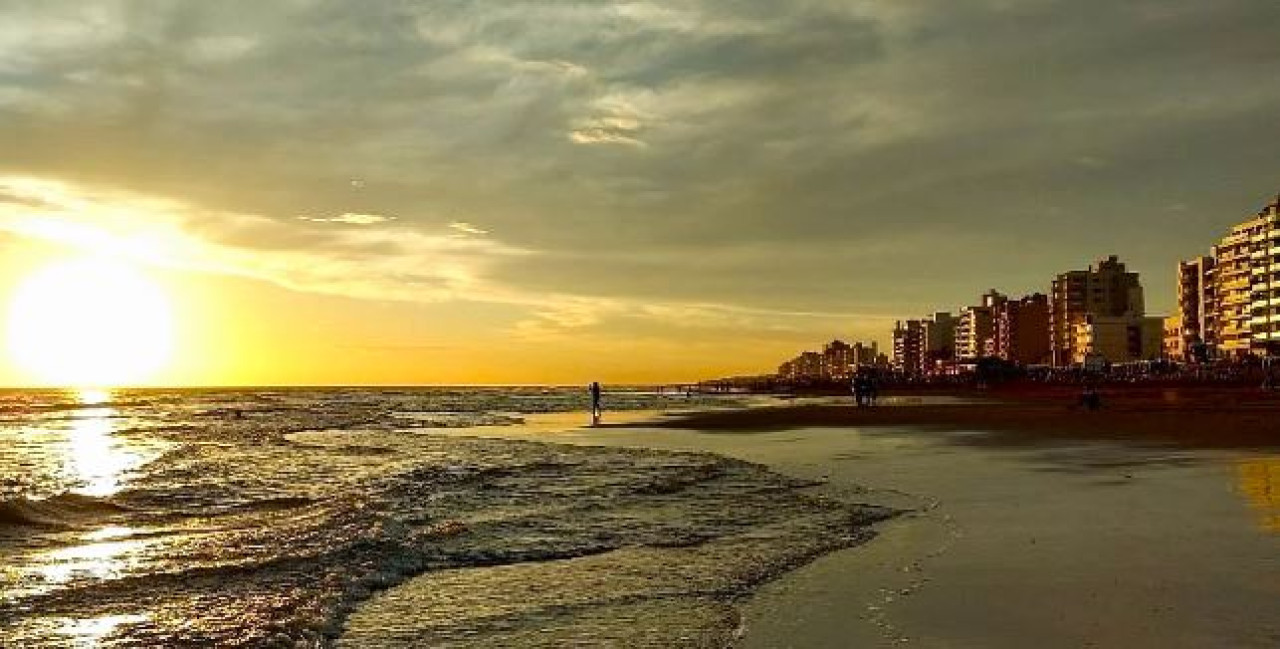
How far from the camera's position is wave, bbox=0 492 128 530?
19.8m

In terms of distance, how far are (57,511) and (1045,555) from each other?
20.5 m

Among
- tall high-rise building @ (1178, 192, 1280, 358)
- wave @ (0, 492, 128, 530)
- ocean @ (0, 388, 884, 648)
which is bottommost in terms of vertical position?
wave @ (0, 492, 128, 530)

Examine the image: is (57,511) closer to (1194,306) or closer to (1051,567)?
(1051,567)

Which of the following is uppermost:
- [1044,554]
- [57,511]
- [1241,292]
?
[1241,292]

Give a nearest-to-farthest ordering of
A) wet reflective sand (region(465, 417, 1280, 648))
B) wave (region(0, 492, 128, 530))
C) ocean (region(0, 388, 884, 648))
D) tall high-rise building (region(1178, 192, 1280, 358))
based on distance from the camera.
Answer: wet reflective sand (region(465, 417, 1280, 648)), ocean (region(0, 388, 884, 648)), wave (region(0, 492, 128, 530)), tall high-rise building (region(1178, 192, 1280, 358))

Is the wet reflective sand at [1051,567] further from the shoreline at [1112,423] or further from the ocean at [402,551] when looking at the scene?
the shoreline at [1112,423]

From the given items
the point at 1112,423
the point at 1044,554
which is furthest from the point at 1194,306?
the point at 1044,554

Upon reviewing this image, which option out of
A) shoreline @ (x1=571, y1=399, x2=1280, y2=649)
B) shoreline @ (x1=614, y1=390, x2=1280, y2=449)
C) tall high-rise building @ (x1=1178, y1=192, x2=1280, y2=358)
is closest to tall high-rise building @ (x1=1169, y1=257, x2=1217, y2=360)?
tall high-rise building @ (x1=1178, y1=192, x2=1280, y2=358)

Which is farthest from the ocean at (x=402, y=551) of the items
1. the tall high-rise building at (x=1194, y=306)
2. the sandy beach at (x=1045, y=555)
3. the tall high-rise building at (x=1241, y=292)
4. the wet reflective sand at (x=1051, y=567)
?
the tall high-rise building at (x=1194, y=306)

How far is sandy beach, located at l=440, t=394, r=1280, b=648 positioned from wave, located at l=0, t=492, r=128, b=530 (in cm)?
1606

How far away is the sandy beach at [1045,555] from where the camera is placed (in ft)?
29.6

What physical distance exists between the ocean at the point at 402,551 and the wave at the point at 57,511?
0.08m

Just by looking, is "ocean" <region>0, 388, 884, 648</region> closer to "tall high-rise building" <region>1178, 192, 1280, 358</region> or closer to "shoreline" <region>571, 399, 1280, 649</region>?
"shoreline" <region>571, 399, 1280, 649</region>

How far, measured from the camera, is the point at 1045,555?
12617mm
